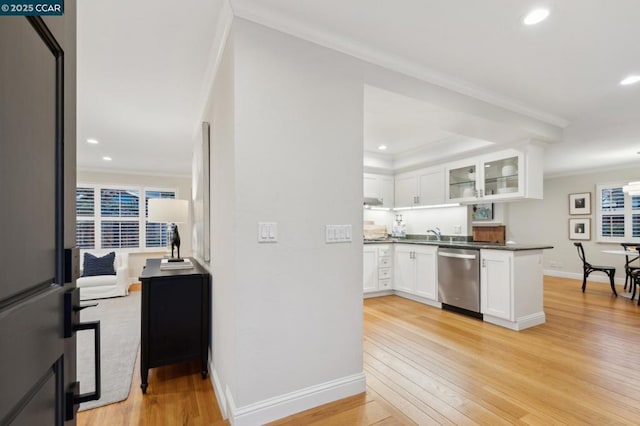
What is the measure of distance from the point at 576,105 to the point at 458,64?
1.80 m

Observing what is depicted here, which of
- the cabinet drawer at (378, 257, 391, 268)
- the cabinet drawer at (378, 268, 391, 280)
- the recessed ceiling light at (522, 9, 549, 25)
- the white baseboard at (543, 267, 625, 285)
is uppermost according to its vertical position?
the recessed ceiling light at (522, 9, 549, 25)

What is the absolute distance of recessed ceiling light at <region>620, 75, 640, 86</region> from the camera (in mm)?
2711

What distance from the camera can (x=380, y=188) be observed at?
5875 millimetres

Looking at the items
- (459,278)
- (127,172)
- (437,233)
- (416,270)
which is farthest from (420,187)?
(127,172)

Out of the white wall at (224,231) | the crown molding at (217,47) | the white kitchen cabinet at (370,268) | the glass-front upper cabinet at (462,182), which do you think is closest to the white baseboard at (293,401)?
the white wall at (224,231)

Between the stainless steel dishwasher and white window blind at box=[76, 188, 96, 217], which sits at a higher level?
white window blind at box=[76, 188, 96, 217]

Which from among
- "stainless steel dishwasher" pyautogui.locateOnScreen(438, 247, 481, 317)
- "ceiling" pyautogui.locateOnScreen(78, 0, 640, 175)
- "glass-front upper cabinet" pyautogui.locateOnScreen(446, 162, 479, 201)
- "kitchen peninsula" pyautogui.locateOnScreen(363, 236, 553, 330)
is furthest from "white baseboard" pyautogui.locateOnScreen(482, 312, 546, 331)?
"ceiling" pyautogui.locateOnScreen(78, 0, 640, 175)

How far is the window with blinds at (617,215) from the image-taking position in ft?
20.0

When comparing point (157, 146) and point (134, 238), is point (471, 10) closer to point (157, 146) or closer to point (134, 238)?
point (157, 146)

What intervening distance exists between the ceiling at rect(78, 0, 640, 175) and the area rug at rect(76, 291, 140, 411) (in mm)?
2508

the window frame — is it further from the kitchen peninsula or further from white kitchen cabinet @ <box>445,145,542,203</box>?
white kitchen cabinet @ <box>445,145,542,203</box>

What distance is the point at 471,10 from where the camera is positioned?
1.90 meters

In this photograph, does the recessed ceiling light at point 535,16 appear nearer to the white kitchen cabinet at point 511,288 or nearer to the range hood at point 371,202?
the white kitchen cabinet at point 511,288

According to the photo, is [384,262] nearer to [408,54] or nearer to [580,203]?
[408,54]
